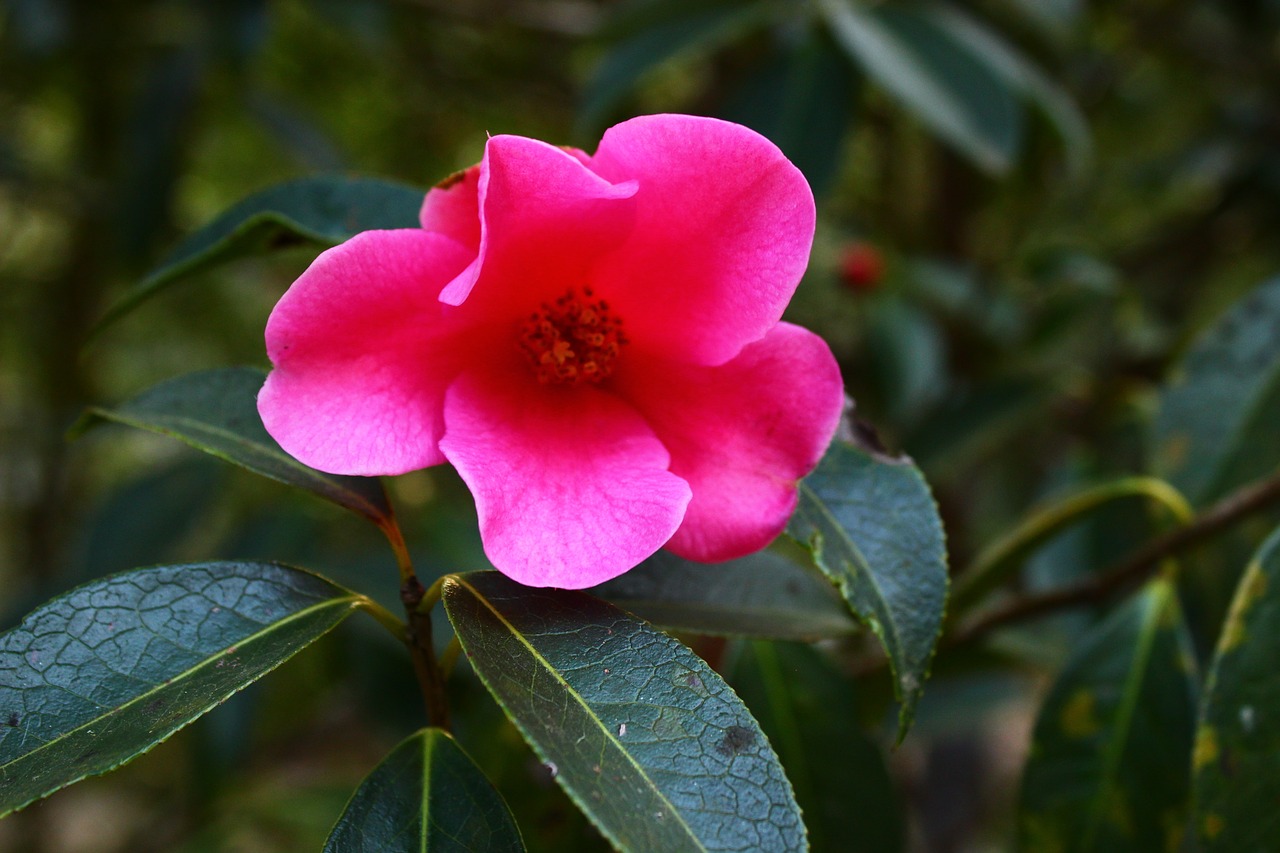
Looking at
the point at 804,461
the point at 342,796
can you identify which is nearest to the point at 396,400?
the point at 804,461

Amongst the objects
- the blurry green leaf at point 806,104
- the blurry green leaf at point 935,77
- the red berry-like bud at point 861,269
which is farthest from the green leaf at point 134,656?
the red berry-like bud at point 861,269

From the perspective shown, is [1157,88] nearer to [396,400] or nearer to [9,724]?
[396,400]

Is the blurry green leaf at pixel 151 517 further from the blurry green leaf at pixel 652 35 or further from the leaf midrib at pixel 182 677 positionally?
the leaf midrib at pixel 182 677

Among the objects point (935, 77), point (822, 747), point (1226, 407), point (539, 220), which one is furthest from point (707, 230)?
point (935, 77)

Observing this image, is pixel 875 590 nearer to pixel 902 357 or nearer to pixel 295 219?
pixel 295 219

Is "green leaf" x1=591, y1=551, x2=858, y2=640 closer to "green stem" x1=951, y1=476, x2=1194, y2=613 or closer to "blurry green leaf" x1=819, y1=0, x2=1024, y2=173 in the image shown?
"green stem" x1=951, y1=476, x2=1194, y2=613
